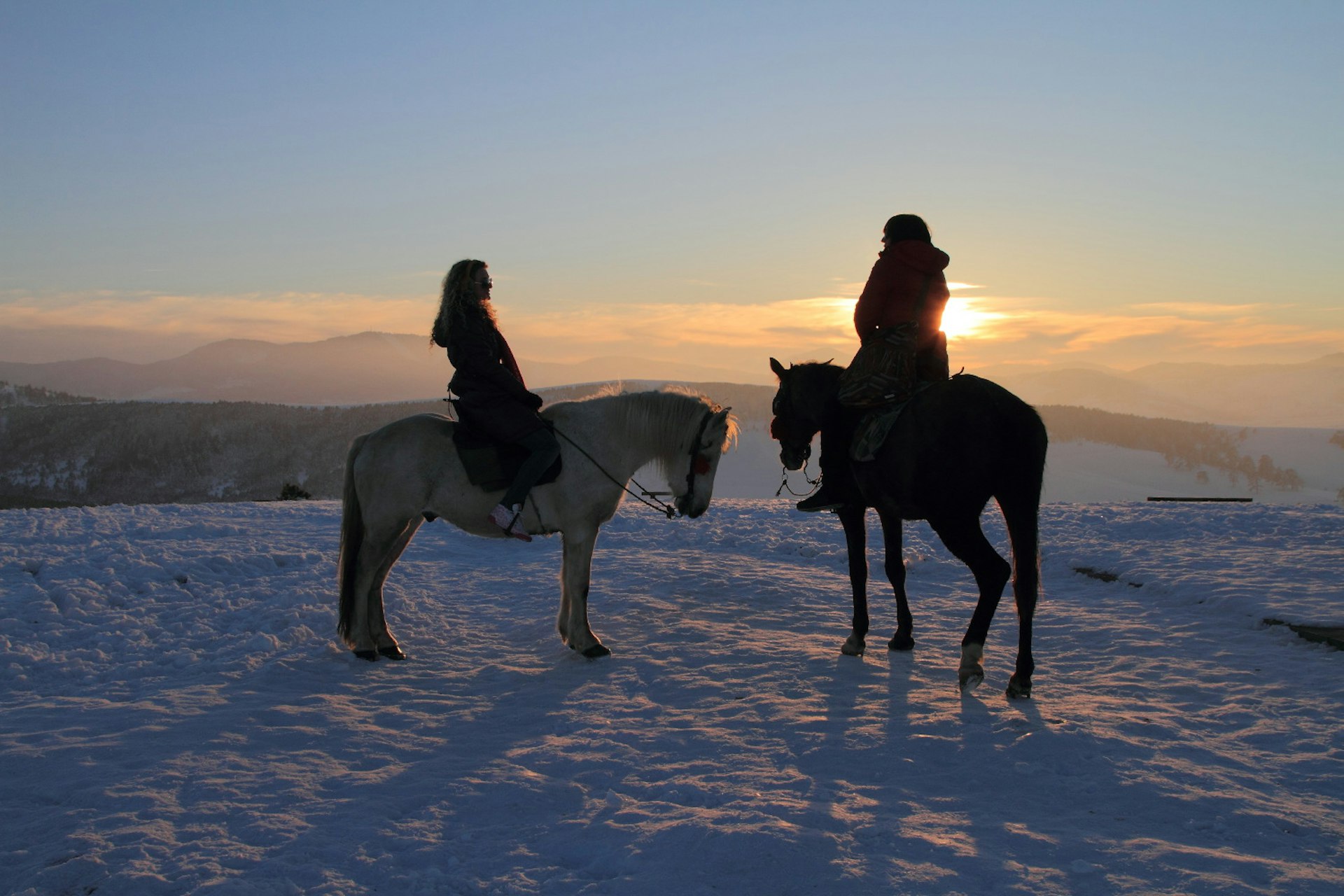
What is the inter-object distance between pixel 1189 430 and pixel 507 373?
7046 cm

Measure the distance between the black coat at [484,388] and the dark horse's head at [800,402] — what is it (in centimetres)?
202

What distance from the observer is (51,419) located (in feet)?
173

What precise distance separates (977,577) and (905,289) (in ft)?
7.25

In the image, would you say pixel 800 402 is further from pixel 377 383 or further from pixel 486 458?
pixel 377 383

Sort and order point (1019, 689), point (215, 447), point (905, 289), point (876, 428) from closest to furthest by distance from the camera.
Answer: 1. point (1019, 689)
2. point (876, 428)
3. point (905, 289)
4. point (215, 447)

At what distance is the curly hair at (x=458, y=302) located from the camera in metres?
6.33

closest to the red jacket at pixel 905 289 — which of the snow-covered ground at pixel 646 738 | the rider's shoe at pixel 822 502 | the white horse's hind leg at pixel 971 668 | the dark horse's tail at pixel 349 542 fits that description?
the rider's shoe at pixel 822 502

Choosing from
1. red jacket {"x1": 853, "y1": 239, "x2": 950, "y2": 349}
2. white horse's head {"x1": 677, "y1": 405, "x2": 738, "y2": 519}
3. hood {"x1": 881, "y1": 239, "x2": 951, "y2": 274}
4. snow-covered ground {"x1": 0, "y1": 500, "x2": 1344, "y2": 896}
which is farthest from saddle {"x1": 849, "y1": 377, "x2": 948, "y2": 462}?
snow-covered ground {"x1": 0, "y1": 500, "x2": 1344, "y2": 896}

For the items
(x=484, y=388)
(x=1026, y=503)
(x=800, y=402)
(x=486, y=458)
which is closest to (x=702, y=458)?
(x=800, y=402)

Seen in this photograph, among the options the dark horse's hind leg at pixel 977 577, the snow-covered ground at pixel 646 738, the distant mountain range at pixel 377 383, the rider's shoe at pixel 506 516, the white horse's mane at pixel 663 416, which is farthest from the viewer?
the distant mountain range at pixel 377 383

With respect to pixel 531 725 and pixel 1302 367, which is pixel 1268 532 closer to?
pixel 531 725

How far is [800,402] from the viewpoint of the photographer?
258 inches

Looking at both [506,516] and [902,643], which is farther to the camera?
[902,643]

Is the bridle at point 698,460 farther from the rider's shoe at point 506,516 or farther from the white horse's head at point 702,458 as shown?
the rider's shoe at point 506,516
